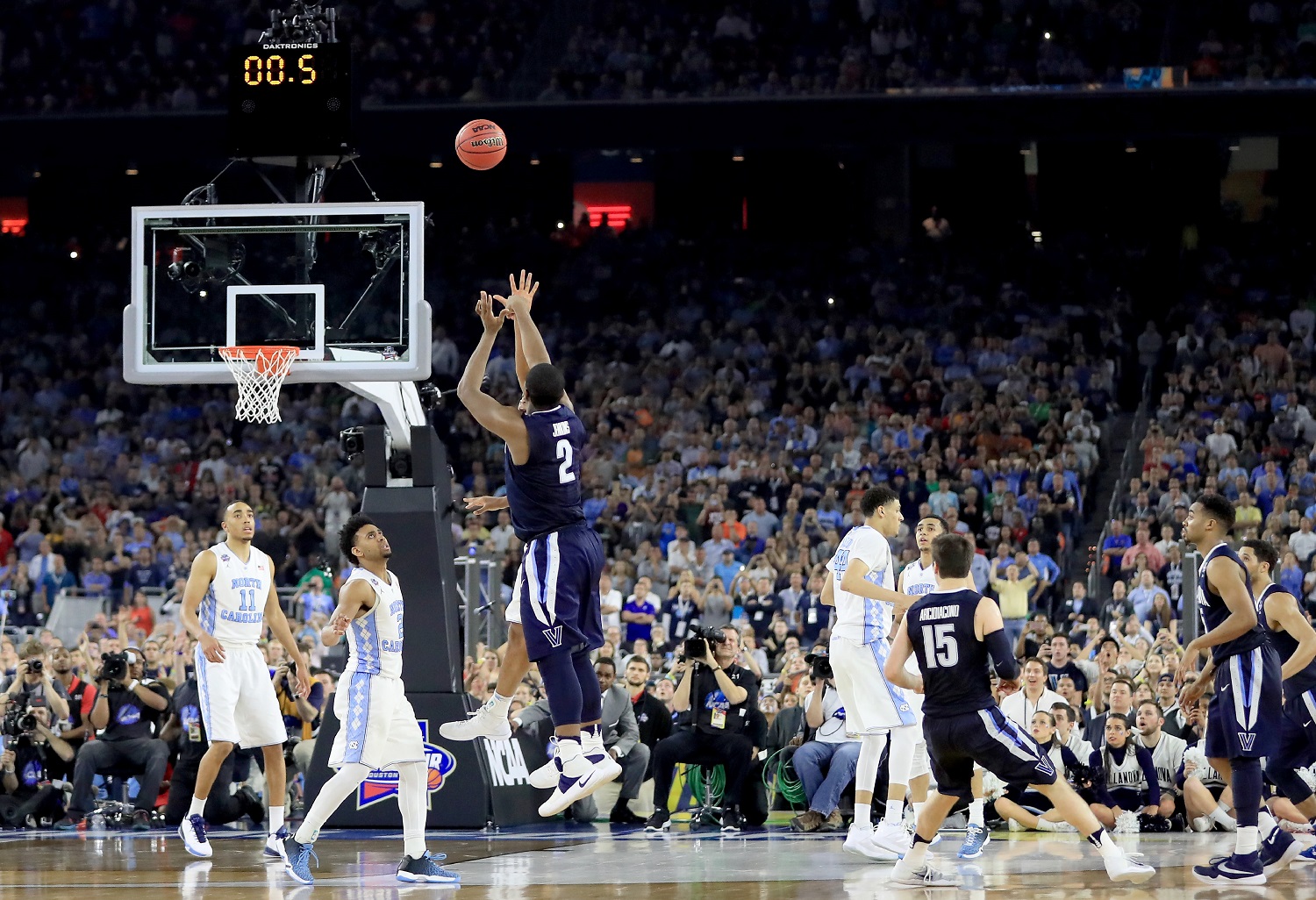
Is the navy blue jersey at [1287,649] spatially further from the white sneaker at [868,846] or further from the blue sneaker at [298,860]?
the blue sneaker at [298,860]

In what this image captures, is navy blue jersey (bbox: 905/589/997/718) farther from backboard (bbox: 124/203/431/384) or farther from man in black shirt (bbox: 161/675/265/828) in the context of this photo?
man in black shirt (bbox: 161/675/265/828)

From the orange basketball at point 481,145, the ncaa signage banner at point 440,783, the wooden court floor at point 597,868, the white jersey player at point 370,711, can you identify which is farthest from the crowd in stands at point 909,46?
the white jersey player at point 370,711

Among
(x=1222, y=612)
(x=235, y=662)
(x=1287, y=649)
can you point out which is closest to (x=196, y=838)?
(x=235, y=662)

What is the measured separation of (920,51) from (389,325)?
16798 mm

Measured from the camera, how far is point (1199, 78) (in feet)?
86.4

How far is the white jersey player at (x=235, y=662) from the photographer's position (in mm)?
12141

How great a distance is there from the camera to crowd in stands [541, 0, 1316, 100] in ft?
87.3

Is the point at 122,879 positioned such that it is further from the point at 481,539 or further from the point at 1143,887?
the point at 481,539

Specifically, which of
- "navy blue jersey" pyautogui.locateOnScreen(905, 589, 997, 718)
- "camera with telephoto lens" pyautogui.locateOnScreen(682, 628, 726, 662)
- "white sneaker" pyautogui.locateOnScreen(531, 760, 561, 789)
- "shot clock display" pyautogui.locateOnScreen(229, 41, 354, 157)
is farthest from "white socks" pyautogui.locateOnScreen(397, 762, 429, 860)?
"shot clock display" pyautogui.locateOnScreen(229, 41, 354, 157)

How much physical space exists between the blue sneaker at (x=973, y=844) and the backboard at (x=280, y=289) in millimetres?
4817

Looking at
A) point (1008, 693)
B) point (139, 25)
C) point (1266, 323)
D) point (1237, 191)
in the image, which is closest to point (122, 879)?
point (1008, 693)

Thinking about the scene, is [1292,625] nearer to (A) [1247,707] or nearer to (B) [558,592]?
(A) [1247,707]

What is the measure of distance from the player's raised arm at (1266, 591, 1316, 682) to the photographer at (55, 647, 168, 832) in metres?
9.41

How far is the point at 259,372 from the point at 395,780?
358 centimetres
